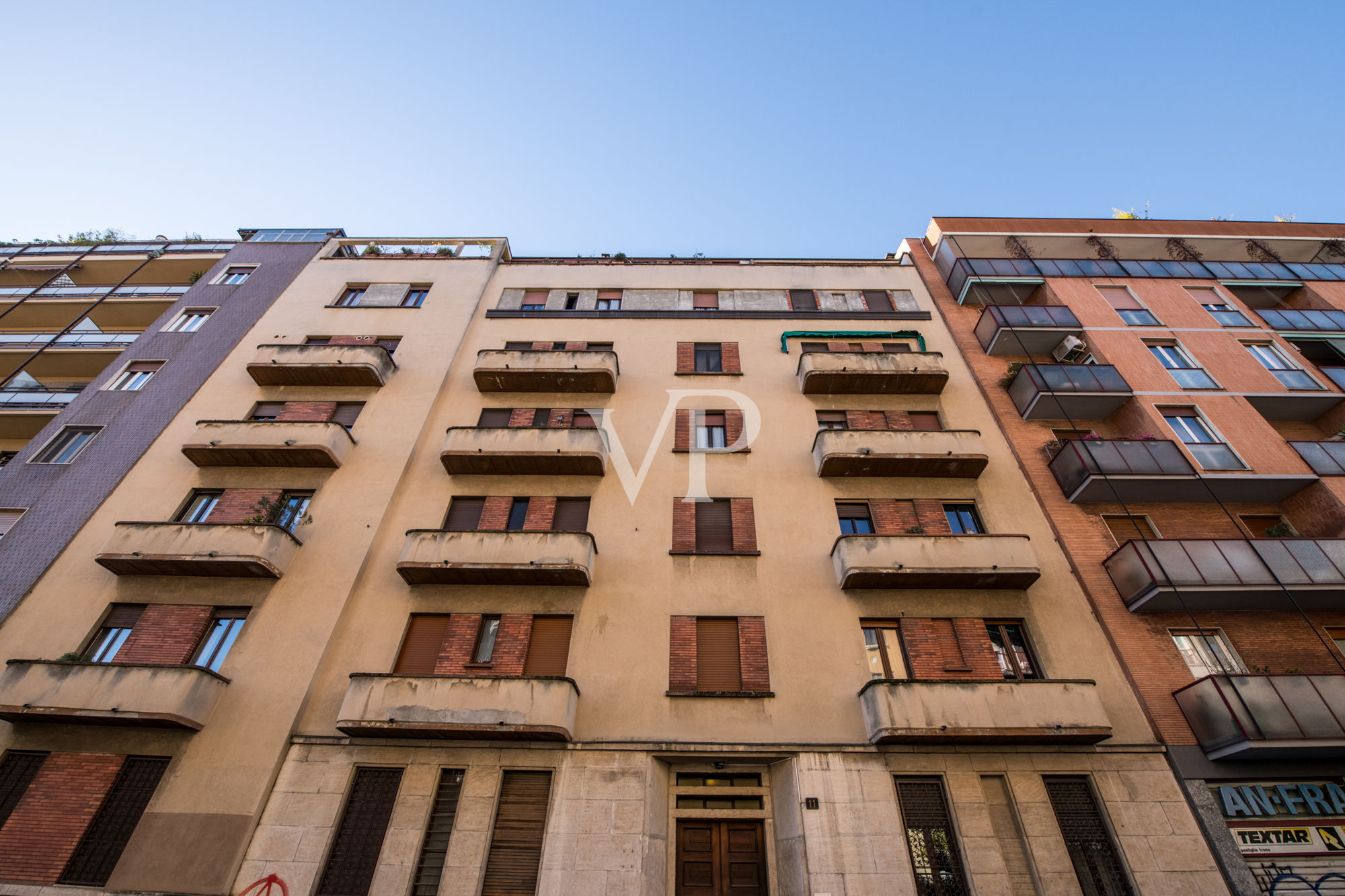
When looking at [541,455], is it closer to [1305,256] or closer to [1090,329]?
[1090,329]

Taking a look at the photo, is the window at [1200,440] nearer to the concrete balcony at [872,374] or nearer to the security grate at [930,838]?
the concrete balcony at [872,374]

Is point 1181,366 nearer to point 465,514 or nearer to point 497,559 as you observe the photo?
point 497,559

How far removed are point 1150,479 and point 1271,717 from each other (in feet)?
21.6

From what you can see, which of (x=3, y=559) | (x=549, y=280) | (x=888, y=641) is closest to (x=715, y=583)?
(x=888, y=641)

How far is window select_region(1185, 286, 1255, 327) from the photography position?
2150 cm

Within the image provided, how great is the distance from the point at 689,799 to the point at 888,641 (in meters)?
5.99

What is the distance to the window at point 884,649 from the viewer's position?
45.1 ft

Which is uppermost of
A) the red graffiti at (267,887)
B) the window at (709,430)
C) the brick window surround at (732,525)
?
the window at (709,430)

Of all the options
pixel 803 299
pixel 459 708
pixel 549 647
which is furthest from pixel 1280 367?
pixel 459 708

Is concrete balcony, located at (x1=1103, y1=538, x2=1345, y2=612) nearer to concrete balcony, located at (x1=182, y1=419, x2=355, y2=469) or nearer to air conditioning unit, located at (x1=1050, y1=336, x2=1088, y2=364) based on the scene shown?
air conditioning unit, located at (x1=1050, y1=336, x2=1088, y2=364)

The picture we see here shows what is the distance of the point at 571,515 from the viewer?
1680 centimetres

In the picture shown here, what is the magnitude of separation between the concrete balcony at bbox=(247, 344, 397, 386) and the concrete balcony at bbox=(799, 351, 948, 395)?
48.4 ft

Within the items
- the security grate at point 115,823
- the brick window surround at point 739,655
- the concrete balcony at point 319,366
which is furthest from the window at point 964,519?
the security grate at point 115,823

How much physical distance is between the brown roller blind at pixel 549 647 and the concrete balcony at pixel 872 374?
11262 mm
